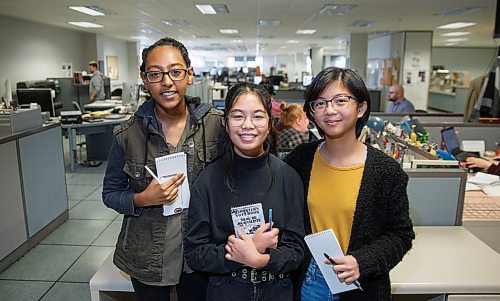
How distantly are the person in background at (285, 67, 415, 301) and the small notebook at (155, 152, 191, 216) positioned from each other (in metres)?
0.38

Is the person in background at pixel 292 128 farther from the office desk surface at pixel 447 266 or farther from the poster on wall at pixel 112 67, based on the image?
the poster on wall at pixel 112 67

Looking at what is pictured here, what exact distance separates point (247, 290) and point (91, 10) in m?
7.88

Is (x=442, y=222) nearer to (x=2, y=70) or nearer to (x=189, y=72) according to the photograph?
(x=189, y=72)

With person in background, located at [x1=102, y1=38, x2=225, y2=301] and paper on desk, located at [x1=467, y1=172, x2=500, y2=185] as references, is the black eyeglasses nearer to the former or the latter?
person in background, located at [x1=102, y1=38, x2=225, y2=301]

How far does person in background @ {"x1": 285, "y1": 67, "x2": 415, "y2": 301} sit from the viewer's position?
118 cm

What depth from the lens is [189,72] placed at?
4.30ft

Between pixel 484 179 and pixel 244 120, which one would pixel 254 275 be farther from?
pixel 484 179

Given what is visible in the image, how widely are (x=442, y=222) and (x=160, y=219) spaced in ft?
4.54

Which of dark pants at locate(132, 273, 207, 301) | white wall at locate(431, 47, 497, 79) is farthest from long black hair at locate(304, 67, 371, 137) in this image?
white wall at locate(431, 47, 497, 79)

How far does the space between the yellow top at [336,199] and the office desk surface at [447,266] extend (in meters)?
0.44

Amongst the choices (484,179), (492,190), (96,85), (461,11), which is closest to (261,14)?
(96,85)

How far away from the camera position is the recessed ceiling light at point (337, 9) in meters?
7.02

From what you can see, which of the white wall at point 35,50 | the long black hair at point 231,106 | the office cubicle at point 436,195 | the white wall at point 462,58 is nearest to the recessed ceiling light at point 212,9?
the white wall at point 35,50

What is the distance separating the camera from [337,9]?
7.50 meters
